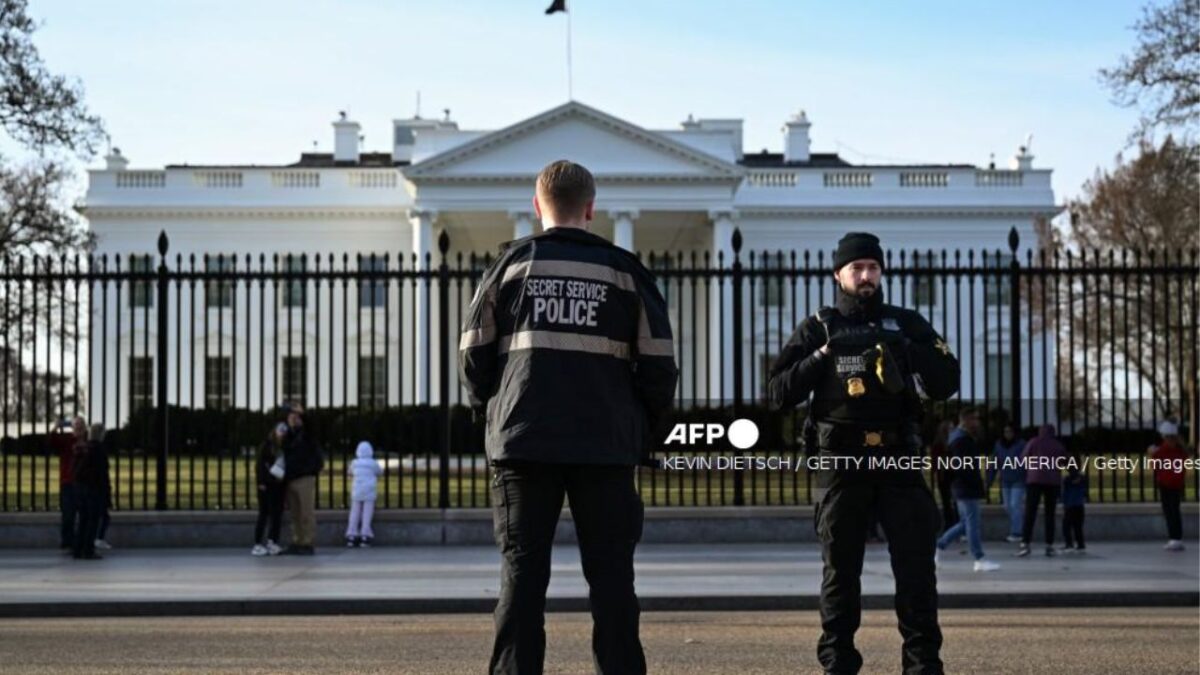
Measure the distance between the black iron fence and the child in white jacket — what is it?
9.8 inches

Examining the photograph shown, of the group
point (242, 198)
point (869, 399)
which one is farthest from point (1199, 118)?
point (242, 198)

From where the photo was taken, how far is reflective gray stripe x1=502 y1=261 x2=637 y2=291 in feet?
17.0

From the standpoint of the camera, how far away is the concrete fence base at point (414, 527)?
59.3 ft

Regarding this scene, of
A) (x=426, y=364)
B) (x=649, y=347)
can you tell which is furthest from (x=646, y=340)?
(x=426, y=364)

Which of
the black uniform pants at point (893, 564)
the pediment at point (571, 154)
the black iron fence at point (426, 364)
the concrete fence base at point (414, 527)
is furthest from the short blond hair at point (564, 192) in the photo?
the pediment at point (571, 154)

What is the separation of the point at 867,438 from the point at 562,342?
1750mm

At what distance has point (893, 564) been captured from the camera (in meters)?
6.37

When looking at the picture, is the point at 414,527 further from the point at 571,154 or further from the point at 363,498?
the point at 571,154

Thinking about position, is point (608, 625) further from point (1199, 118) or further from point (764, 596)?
point (1199, 118)

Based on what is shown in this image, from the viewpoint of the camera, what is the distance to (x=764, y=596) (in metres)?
12.5

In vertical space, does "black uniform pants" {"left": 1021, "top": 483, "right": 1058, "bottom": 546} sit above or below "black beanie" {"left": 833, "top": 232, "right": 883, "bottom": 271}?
below

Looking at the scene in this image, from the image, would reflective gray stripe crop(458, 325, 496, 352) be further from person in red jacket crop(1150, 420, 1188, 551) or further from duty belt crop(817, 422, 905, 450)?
person in red jacket crop(1150, 420, 1188, 551)

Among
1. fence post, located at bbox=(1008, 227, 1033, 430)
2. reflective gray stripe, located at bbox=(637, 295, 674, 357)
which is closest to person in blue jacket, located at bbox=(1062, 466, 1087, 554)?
fence post, located at bbox=(1008, 227, 1033, 430)

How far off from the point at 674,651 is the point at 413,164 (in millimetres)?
50855
